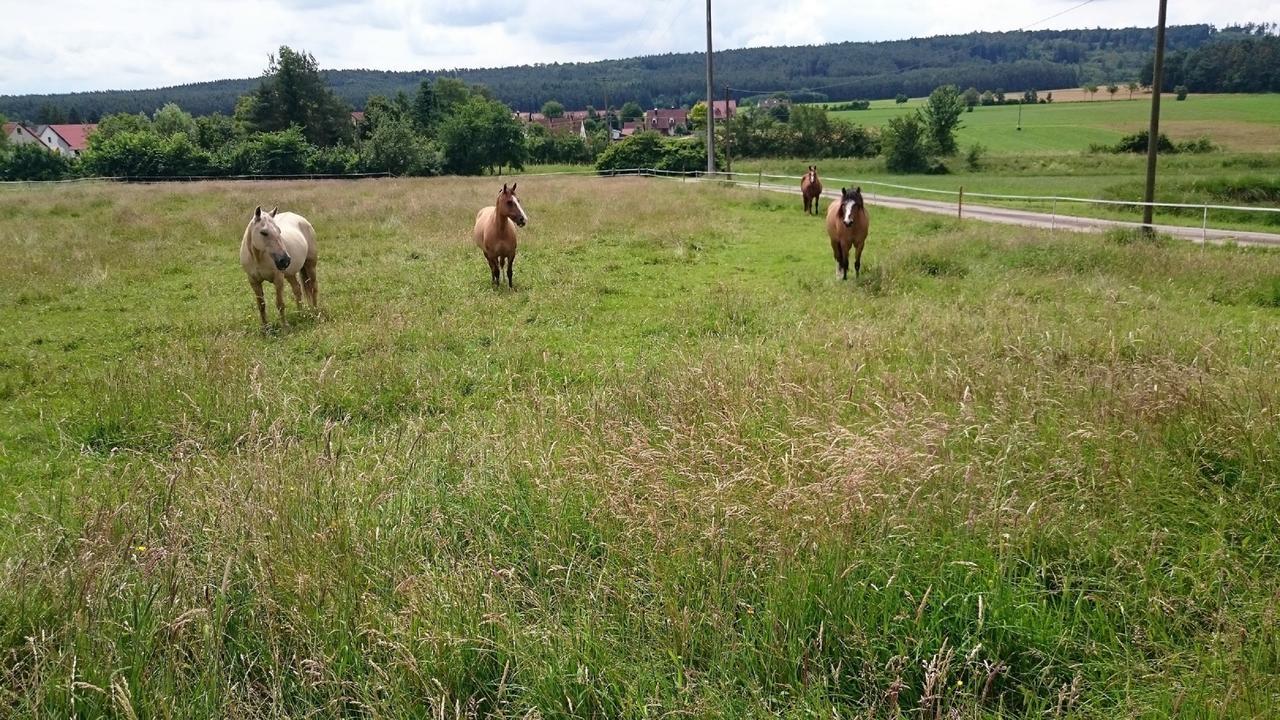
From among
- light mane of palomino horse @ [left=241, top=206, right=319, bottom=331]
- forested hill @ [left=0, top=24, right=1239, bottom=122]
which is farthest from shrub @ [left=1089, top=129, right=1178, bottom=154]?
forested hill @ [left=0, top=24, right=1239, bottom=122]

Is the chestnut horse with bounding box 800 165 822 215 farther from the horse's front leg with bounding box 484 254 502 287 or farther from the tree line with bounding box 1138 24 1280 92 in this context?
the tree line with bounding box 1138 24 1280 92

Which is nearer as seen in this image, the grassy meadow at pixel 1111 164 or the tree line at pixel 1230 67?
the grassy meadow at pixel 1111 164

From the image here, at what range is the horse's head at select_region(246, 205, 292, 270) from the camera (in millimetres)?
10117

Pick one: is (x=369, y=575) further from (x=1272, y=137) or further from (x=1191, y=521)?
(x=1272, y=137)

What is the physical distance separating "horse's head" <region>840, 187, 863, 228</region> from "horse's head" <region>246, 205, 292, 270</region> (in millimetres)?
8746

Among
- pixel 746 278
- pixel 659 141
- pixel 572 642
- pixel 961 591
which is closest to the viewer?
pixel 572 642

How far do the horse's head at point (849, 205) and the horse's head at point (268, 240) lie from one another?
875cm

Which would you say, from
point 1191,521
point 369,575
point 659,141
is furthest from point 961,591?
point 659,141

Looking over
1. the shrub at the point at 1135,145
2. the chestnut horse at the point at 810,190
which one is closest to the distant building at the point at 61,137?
the chestnut horse at the point at 810,190

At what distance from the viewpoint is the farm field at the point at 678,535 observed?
2.74 metres

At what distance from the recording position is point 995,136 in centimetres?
6800

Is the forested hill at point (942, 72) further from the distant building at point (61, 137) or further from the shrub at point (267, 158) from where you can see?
the shrub at point (267, 158)

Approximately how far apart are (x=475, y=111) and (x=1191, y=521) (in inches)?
2505

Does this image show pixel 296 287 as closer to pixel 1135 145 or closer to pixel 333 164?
pixel 333 164
